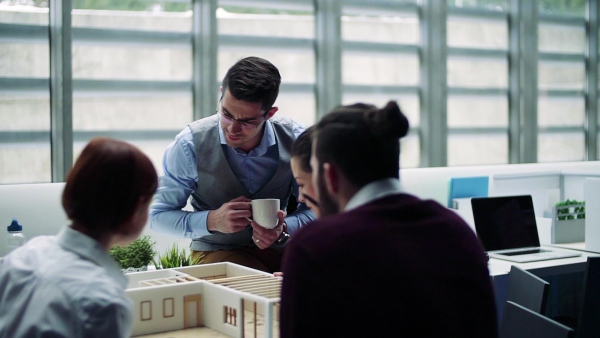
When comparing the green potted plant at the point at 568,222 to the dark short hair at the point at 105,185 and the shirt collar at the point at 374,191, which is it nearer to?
the shirt collar at the point at 374,191

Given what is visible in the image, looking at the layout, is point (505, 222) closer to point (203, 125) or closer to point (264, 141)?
point (264, 141)

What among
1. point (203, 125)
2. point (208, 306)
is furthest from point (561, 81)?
point (208, 306)

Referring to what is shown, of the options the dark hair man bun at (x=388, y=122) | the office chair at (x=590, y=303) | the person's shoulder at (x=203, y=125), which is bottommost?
the office chair at (x=590, y=303)

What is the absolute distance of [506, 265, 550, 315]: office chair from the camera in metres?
2.70

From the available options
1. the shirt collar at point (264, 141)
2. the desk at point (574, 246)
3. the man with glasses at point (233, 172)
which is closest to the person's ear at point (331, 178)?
the man with glasses at point (233, 172)

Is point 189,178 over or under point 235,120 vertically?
under

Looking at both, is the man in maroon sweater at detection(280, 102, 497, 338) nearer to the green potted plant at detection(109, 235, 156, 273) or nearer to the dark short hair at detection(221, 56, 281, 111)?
the dark short hair at detection(221, 56, 281, 111)

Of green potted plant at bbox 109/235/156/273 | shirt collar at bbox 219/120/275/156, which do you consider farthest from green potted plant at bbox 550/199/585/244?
green potted plant at bbox 109/235/156/273

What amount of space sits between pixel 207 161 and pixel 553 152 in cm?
497

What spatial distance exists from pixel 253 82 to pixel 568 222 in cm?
278

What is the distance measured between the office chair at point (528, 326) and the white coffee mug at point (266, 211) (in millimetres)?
916

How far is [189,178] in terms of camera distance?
3066 millimetres

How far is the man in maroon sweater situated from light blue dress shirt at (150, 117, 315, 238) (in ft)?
4.58

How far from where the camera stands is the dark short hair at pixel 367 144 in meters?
1.63
